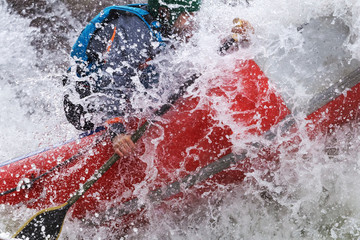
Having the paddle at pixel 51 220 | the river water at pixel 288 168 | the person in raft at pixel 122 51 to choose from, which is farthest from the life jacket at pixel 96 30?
the paddle at pixel 51 220

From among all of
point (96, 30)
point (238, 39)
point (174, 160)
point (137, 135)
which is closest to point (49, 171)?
point (137, 135)

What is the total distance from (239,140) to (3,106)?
2428mm

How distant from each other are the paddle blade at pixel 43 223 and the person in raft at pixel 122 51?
21.2 inches

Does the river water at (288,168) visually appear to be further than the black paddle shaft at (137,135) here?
Yes

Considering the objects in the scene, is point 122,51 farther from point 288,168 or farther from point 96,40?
point 288,168

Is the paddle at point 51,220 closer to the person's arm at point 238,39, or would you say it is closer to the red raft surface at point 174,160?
the red raft surface at point 174,160

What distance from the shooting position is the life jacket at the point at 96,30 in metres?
1.89

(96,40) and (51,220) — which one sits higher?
(96,40)

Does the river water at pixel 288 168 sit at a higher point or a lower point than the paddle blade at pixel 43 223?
higher

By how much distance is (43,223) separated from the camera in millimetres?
1836

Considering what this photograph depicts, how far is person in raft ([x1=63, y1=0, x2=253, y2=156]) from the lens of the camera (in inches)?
73.7

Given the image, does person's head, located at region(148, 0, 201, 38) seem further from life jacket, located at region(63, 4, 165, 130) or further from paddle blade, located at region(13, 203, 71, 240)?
paddle blade, located at region(13, 203, 71, 240)

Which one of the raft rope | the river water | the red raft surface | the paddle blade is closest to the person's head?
the river water

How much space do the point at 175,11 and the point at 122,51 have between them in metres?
0.44
